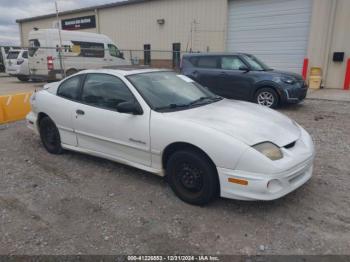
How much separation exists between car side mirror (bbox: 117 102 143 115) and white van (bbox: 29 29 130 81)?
11.3m

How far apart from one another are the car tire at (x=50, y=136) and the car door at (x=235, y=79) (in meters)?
5.56

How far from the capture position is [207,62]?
30.5 ft

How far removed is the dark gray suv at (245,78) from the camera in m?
7.99

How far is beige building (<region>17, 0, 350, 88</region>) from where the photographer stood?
1283 cm

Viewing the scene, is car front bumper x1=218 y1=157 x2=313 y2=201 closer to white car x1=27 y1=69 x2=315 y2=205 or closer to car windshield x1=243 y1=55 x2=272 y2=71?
white car x1=27 y1=69 x2=315 y2=205

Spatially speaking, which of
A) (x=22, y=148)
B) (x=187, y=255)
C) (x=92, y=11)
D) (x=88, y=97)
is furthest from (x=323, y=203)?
(x=92, y=11)

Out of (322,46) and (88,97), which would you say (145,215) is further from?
(322,46)

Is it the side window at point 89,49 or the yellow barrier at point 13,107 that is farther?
the side window at point 89,49

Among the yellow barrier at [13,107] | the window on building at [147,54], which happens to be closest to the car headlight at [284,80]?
the yellow barrier at [13,107]

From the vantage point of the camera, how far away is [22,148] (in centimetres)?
522

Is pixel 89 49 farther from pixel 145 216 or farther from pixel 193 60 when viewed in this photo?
pixel 145 216

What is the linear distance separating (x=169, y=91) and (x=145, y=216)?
162 cm

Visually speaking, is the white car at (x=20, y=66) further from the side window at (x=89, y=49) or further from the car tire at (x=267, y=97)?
the car tire at (x=267, y=97)

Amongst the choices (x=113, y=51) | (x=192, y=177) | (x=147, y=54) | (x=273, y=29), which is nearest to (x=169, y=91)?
(x=192, y=177)
